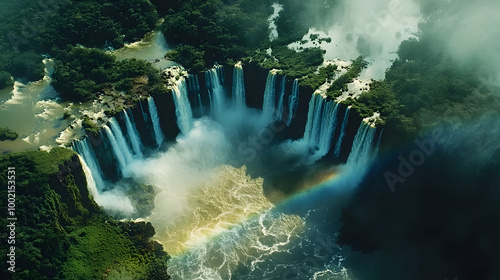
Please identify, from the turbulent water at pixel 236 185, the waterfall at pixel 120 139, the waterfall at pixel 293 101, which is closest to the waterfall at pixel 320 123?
the turbulent water at pixel 236 185

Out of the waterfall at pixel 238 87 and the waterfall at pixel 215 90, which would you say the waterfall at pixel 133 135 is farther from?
the waterfall at pixel 238 87

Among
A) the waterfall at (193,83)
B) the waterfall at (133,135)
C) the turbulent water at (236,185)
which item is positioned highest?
the waterfall at (193,83)

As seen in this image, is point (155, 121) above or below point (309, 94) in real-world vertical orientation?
below

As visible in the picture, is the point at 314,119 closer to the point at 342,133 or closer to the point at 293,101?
the point at 293,101

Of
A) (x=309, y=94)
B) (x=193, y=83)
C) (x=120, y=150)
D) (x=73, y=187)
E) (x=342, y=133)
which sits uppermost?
(x=309, y=94)

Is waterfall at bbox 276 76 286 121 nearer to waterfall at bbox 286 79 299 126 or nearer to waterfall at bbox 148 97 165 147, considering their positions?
waterfall at bbox 286 79 299 126

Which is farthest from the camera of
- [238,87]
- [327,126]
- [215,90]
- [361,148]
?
[238,87]

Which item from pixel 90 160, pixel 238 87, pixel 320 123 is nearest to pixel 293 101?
pixel 320 123
